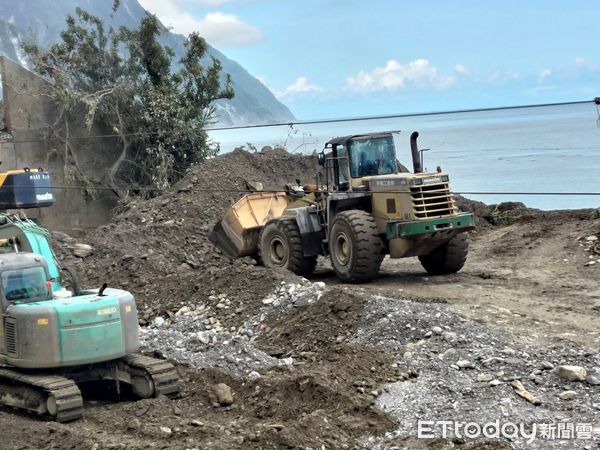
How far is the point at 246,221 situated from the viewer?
1920 centimetres

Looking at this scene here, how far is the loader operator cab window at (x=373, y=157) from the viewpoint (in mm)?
16859

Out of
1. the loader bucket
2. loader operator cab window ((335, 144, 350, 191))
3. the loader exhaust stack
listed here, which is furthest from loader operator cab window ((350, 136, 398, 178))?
the loader bucket

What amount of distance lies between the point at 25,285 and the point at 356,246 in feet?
22.0

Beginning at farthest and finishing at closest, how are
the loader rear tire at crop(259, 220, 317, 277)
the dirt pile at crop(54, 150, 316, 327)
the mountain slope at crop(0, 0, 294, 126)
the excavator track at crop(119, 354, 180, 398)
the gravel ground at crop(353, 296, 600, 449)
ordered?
the mountain slope at crop(0, 0, 294, 126), the loader rear tire at crop(259, 220, 317, 277), the dirt pile at crop(54, 150, 316, 327), the excavator track at crop(119, 354, 180, 398), the gravel ground at crop(353, 296, 600, 449)

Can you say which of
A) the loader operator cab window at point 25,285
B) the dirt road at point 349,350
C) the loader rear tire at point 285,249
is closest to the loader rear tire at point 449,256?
the dirt road at point 349,350

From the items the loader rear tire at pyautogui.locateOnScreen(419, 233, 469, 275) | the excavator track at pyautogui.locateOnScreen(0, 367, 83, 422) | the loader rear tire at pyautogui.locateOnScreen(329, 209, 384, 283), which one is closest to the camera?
the excavator track at pyautogui.locateOnScreen(0, 367, 83, 422)

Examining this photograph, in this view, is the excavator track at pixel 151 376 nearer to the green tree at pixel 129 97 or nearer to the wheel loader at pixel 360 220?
the wheel loader at pixel 360 220

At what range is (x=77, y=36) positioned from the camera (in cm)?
2775

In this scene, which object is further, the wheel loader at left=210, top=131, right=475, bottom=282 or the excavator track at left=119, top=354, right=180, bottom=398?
the wheel loader at left=210, top=131, right=475, bottom=282

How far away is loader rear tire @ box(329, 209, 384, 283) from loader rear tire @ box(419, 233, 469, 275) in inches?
62.4

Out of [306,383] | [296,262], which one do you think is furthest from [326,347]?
[296,262]

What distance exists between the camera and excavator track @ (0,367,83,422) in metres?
10.1

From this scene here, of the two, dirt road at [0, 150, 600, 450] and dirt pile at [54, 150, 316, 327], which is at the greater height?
dirt pile at [54, 150, 316, 327]

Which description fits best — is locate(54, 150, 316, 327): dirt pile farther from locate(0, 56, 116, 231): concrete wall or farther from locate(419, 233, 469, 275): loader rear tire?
locate(419, 233, 469, 275): loader rear tire
